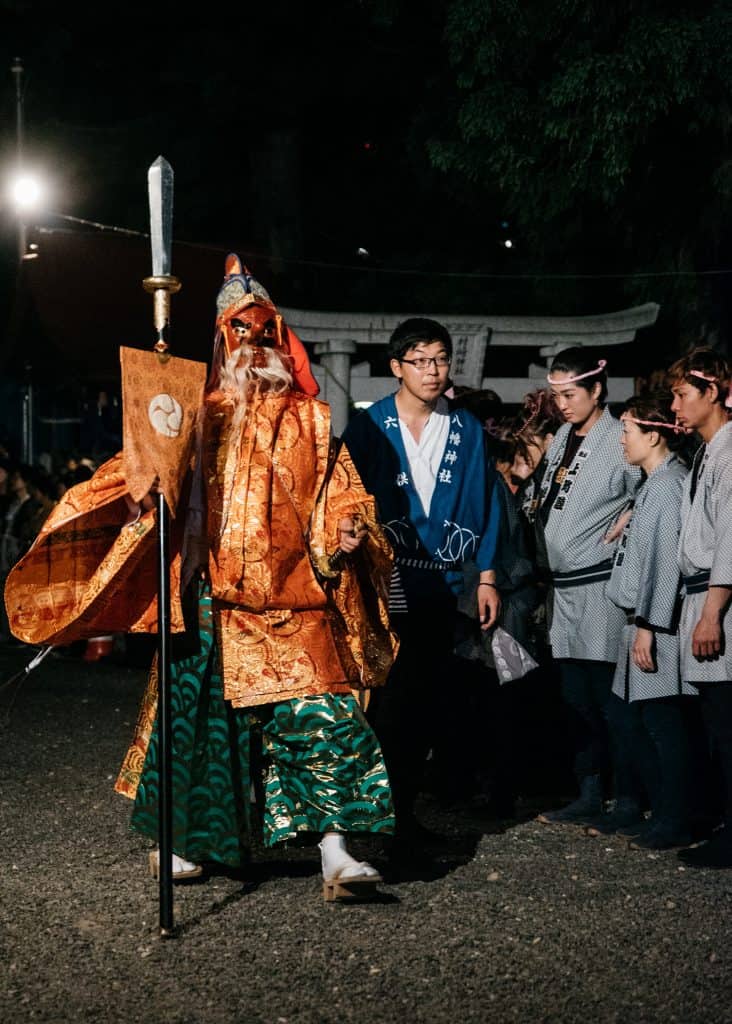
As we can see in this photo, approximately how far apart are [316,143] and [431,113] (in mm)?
7210

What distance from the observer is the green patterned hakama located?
4699 mm

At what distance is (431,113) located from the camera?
1748 cm

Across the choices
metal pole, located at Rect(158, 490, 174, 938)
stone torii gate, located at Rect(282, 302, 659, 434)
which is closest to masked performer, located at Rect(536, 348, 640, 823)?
metal pole, located at Rect(158, 490, 174, 938)

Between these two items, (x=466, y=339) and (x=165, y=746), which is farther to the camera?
(x=466, y=339)

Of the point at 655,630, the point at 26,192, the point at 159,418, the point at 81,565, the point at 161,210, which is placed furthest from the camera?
the point at 26,192

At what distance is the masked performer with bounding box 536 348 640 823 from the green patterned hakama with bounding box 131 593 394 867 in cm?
136

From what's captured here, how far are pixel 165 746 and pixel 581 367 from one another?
257 centimetres

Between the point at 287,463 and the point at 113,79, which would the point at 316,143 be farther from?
the point at 287,463

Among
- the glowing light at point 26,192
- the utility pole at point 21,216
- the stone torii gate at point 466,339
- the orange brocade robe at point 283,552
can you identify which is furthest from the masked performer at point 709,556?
the glowing light at point 26,192

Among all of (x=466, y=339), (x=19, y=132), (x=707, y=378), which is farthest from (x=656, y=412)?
(x=19, y=132)

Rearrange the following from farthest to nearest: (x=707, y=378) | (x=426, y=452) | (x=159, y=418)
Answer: (x=426, y=452) → (x=707, y=378) → (x=159, y=418)

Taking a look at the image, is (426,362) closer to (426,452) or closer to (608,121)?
(426,452)

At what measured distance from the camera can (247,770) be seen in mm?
4844

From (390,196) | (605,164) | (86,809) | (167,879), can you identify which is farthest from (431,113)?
(167,879)
